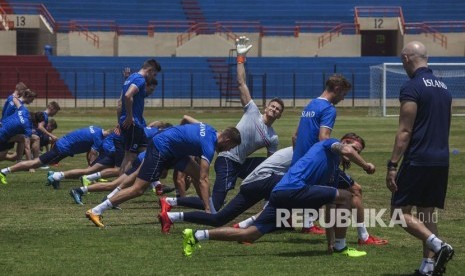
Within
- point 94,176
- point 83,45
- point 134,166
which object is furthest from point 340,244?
point 83,45

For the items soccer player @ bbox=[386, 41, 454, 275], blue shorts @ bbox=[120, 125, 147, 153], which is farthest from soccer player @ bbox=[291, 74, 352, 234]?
blue shorts @ bbox=[120, 125, 147, 153]

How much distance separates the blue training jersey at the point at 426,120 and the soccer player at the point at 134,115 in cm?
692

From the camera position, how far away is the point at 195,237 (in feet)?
35.2

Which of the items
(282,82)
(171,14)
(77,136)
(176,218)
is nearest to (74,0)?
(171,14)

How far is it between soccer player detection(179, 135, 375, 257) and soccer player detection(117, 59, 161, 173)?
5460 millimetres

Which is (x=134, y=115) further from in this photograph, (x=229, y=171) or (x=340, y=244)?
(x=340, y=244)

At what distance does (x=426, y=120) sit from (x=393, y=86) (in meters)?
43.1

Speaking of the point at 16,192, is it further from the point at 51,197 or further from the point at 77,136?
the point at 77,136

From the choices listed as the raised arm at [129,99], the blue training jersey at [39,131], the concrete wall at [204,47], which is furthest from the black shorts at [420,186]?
the concrete wall at [204,47]

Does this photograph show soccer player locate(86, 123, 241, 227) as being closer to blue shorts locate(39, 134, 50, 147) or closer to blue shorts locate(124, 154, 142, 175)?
blue shorts locate(124, 154, 142, 175)

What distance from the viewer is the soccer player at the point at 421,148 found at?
9.41m

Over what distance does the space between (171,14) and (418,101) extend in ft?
165

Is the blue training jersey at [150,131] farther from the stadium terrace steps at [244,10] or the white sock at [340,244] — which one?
the stadium terrace steps at [244,10]

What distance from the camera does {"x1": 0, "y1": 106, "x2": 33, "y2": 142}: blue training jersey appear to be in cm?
2167
